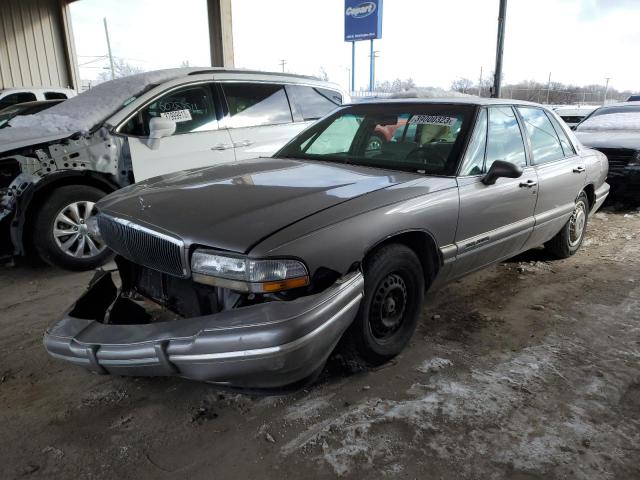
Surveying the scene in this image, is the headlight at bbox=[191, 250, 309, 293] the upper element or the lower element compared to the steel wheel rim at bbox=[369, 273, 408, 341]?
upper

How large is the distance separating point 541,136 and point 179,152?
11.2 feet

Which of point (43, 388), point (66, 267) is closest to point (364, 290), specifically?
point (43, 388)

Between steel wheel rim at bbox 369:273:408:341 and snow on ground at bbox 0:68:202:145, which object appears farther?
snow on ground at bbox 0:68:202:145

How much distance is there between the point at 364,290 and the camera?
254 cm

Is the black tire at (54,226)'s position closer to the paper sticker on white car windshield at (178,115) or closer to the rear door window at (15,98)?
the paper sticker on white car windshield at (178,115)

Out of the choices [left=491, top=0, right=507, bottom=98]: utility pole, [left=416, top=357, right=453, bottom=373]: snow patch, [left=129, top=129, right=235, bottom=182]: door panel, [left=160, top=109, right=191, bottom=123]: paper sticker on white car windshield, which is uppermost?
[left=491, top=0, right=507, bottom=98]: utility pole

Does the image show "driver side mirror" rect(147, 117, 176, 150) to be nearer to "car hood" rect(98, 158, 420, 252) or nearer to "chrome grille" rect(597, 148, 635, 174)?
"car hood" rect(98, 158, 420, 252)

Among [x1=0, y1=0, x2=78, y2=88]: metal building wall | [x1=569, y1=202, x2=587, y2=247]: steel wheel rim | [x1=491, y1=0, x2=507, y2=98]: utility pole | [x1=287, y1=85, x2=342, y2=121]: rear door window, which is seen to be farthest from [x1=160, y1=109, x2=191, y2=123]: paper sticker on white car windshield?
[x1=0, y1=0, x2=78, y2=88]: metal building wall

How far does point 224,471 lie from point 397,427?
84 centimetres

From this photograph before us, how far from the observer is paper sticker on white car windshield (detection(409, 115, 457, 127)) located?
340 centimetres

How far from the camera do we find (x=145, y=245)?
8.15 feet

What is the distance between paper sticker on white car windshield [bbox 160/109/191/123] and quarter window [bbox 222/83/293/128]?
51 cm

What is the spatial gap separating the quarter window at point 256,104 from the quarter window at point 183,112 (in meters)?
0.25

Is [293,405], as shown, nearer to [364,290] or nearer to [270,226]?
[364,290]
